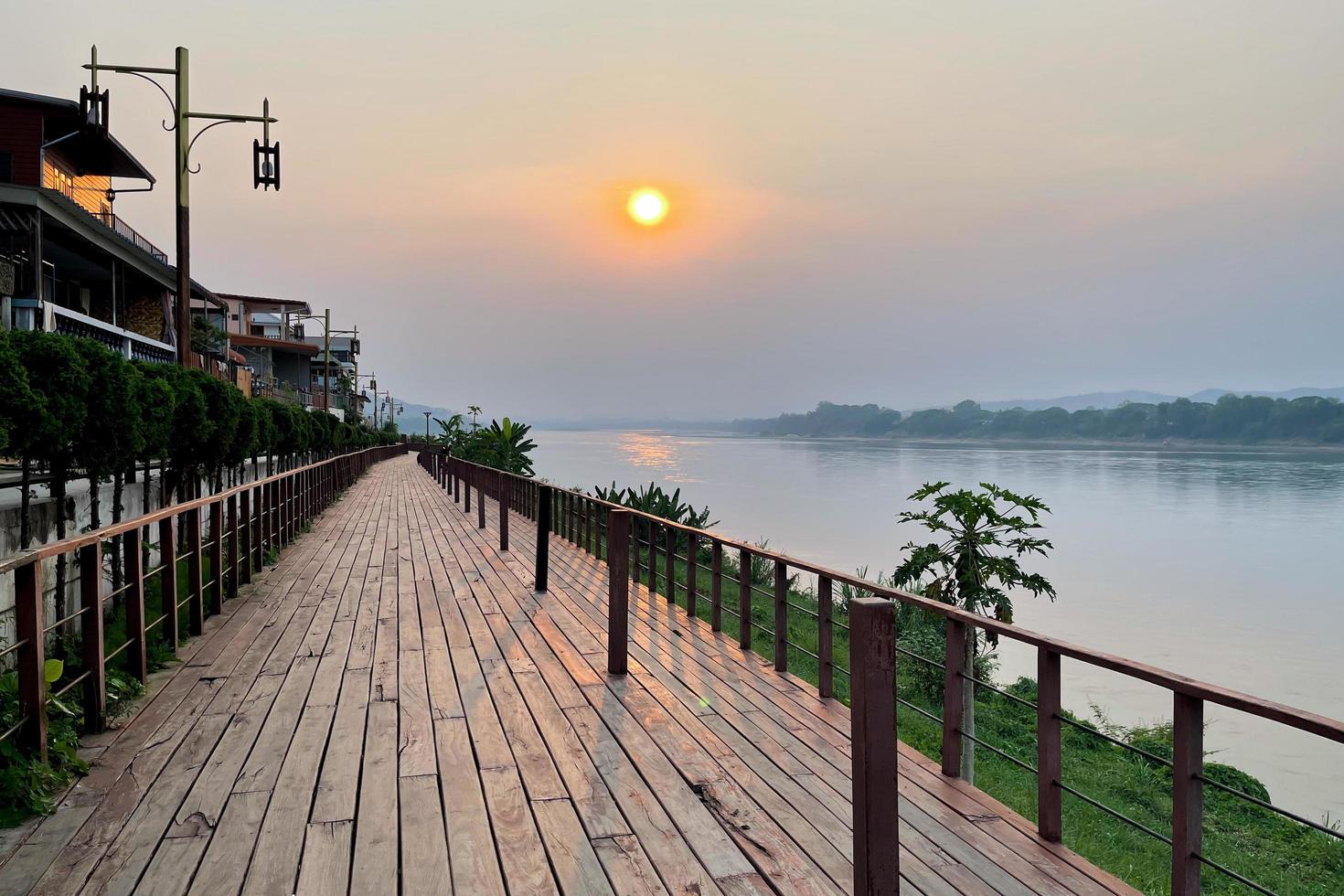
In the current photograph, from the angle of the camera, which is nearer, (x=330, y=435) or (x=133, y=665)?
(x=133, y=665)

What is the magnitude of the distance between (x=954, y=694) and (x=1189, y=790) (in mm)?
1196

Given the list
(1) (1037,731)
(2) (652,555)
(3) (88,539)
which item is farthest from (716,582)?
(3) (88,539)

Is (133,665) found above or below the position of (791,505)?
above

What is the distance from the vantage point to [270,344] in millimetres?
59594

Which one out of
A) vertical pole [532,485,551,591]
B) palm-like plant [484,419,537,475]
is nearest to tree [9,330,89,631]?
vertical pole [532,485,551,591]

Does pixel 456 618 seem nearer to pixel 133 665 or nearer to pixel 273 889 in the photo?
pixel 133 665

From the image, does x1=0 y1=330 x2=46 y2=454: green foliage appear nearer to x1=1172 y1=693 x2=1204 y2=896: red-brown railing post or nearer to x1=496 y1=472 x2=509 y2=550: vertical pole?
x1=496 y1=472 x2=509 y2=550: vertical pole

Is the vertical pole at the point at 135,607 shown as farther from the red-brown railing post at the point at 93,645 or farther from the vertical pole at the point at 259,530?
the vertical pole at the point at 259,530

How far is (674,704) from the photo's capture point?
5.00 meters

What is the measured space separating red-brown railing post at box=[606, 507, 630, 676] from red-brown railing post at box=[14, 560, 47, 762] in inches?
115

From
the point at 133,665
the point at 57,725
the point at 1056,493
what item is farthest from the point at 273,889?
the point at 1056,493

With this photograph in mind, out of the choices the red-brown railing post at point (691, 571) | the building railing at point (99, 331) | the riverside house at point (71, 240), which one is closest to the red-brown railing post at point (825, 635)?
the red-brown railing post at point (691, 571)

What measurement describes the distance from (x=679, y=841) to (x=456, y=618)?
4586 millimetres

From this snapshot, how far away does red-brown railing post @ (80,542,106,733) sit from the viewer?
422 cm
